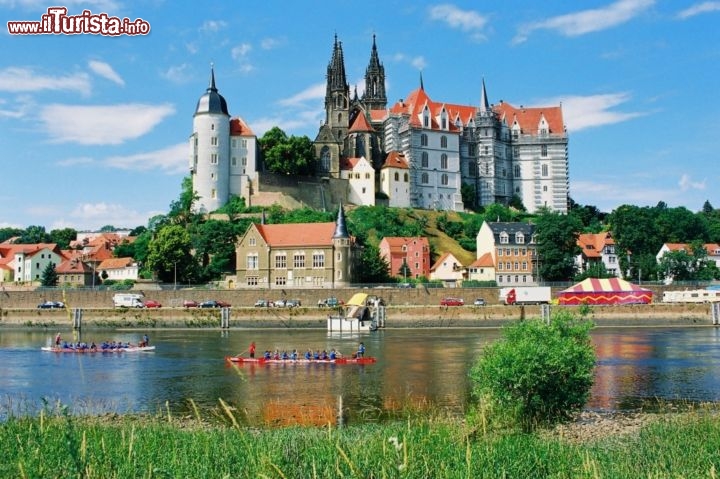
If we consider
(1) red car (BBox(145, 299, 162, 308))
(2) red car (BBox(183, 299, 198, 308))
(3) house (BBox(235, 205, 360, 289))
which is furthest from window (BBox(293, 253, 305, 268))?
→ (1) red car (BBox(145, 299, 162, 308))

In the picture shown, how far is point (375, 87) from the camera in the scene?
438 ft

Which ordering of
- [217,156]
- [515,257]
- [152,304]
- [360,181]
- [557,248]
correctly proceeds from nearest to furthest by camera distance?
[152,304] < [557,248] < [515,257] < [217,156] < [360,181]

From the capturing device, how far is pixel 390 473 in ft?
42.5

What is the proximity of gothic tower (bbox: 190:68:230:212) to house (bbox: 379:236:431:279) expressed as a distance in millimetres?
24342

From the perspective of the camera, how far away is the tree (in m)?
101

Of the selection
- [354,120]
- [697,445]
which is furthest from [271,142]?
[697,445]

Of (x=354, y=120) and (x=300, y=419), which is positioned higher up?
(x=354, y=120)

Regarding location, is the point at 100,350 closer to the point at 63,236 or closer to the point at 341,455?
the point at 341,455

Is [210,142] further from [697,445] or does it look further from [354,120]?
[697,445]

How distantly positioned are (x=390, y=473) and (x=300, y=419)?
13178 mm

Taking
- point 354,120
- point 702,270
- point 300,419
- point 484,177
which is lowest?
point 300,419

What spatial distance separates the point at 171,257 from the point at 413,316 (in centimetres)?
2746

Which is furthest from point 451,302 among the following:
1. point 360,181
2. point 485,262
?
point 360,181

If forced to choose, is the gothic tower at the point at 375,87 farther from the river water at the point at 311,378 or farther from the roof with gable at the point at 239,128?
the river water at the point at 311,378
